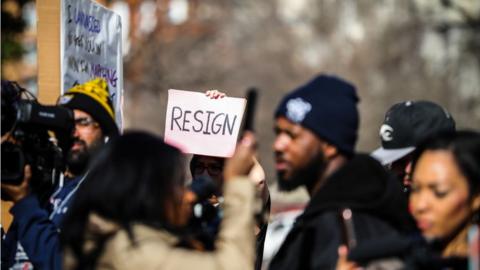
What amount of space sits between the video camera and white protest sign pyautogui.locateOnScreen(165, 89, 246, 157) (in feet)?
4.04

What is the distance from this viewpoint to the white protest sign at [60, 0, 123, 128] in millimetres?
7992

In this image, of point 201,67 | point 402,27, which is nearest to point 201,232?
point 201,67

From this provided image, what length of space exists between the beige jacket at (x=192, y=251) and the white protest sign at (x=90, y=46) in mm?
2982

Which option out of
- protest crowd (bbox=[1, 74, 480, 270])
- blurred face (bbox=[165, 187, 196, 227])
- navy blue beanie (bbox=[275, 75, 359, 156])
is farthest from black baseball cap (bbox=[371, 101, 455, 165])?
blurred face (bbox=[165, 187, 196, 227])

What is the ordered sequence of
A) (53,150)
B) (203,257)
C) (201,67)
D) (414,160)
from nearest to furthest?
1. (203,257)
2. (414,160)
3. (53,150)
4. (201,67)

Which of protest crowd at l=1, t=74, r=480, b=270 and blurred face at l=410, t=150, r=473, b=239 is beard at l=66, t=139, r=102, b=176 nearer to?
protest crowd at l=1, t=74, r=480, b=270

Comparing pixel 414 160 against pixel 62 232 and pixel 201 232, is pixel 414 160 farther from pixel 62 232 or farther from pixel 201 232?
pixel 62 232

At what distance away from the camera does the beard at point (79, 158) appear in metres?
6.59

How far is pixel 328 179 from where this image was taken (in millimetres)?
5324

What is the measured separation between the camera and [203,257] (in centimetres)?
506

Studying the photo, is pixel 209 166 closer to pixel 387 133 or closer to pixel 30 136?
pixel 387 133

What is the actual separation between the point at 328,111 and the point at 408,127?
1739 mm

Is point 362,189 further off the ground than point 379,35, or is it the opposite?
point 362,189

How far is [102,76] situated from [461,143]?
355 cm
